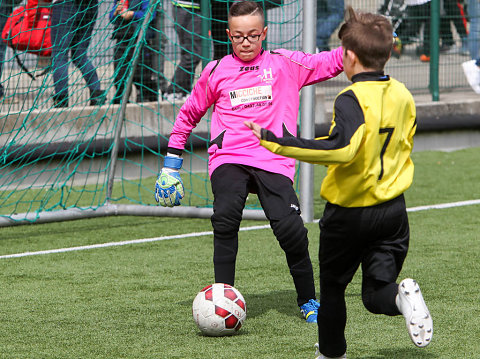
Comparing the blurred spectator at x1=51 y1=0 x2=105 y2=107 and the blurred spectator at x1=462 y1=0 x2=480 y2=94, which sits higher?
the blurred spectator at x1=51 y1=0 x2=105 y2=107

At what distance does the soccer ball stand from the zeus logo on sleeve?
0.94 metres

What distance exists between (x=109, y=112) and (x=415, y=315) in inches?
197

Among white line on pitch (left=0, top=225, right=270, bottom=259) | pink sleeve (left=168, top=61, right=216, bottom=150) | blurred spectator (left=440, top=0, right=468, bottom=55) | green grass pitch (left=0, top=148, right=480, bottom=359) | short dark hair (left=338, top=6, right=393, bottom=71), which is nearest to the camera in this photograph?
short dark hair (left=338, top=6, right=393, bottom=71)

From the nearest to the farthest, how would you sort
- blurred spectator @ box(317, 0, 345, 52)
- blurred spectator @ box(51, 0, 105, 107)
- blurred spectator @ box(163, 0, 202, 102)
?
blurred spectator @ box(51, 0, 105, 107) → blurred spectator @ box(163, 0, 202, 102) → blurred spectator @ box(317, 0, 345, 52)

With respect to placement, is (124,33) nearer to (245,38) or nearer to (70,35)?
(70,35)

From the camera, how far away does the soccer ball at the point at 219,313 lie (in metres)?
4.04

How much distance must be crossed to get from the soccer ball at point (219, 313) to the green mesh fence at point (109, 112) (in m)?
2.71

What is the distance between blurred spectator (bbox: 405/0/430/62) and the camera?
10.7 m

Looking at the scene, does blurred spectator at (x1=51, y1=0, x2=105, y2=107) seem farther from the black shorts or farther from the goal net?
the black shorts

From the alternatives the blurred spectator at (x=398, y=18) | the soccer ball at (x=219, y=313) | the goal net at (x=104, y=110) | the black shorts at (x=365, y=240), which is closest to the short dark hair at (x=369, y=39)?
the black shorts at (x=365, y=240)

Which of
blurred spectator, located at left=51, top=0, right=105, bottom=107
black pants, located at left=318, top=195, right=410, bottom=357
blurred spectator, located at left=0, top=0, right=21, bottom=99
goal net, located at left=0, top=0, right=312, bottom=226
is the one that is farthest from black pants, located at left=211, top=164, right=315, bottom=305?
blurred spectator, located at left=0, top=0, right=21, bottom=99

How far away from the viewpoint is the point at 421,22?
10.9 meters

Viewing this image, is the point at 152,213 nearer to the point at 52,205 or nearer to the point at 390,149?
the point at 52,205

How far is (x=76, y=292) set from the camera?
495 centimetres
